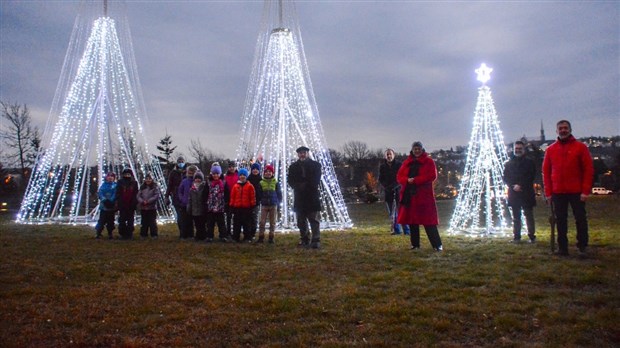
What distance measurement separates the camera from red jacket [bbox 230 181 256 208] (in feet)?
32.9

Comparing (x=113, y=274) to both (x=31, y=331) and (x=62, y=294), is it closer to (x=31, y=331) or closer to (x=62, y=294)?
(x=62, y=294)

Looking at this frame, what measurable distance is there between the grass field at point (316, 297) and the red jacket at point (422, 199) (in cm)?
52

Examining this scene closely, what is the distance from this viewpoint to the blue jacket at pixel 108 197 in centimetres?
1130

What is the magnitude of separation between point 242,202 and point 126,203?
120 inches

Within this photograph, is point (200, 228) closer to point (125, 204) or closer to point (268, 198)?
point (268, 198)

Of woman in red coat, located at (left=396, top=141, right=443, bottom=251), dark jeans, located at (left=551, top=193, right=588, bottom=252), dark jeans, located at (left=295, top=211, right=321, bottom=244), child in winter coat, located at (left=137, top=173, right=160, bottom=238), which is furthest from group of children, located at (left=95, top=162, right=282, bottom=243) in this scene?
dark jeans, located at (left=551, top=193, right=588, bottom=252)

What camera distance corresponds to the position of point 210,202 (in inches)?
409

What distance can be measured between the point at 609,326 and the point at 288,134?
9.38m

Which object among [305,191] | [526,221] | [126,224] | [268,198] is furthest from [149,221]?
[526,221]

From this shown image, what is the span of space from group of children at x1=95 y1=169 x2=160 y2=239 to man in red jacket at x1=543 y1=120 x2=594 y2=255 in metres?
8.15

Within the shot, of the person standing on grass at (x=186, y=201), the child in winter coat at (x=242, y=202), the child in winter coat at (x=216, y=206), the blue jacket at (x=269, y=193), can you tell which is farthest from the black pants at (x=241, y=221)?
the person standing on grass at (x=186, y=201)

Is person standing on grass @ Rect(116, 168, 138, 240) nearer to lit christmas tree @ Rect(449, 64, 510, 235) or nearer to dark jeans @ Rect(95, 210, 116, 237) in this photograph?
dark jeans @ Rect(95, 210, 116, 237)

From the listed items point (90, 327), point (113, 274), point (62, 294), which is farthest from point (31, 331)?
point (113, 274)

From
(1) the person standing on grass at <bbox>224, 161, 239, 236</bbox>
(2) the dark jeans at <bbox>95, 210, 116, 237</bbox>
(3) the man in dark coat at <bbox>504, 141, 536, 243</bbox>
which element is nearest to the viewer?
(3) the man in dark coat at <bbox>504, 141, 536, 243</bbox>
